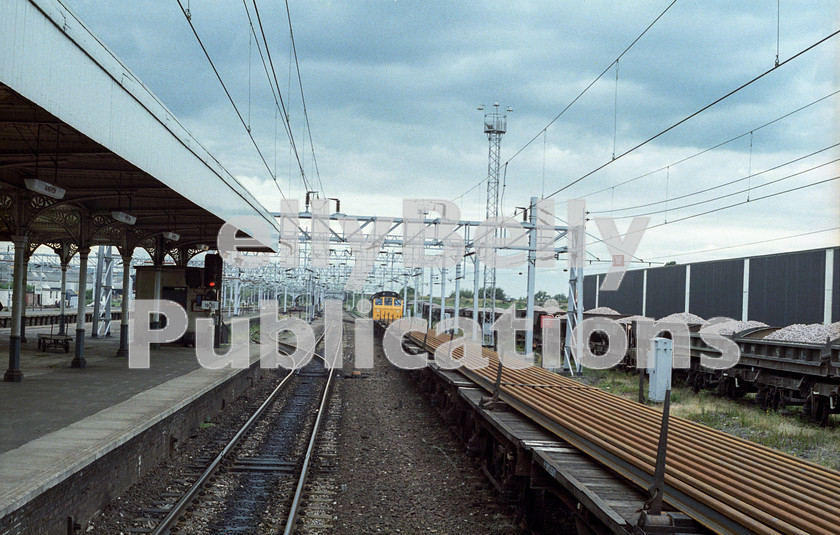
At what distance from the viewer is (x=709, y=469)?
4.71m

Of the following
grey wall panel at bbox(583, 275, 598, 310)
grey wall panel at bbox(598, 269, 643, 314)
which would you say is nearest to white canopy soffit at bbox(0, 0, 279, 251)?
grey wall panel at bbox(598, 269, 643, 314)

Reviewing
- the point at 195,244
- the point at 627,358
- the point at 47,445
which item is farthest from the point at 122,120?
the point at 627,358

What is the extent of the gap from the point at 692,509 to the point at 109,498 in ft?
19.6

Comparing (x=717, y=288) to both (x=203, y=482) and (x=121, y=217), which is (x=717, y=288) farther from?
(x=203, y=482)

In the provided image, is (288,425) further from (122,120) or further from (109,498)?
(122,120)

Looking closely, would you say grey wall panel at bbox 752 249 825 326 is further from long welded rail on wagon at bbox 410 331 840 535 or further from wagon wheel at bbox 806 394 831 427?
long welded rail on wagon at bbox 410 331 840 535

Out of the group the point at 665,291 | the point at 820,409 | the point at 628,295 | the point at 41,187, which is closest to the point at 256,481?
the point at 41,187

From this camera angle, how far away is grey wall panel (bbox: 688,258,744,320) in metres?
26.7

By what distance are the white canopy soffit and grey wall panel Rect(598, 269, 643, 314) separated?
85.1 ft

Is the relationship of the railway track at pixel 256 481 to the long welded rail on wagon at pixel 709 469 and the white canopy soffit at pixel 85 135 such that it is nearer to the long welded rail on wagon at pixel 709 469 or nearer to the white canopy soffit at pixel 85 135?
the long welded rail on wagon at pixel 709 469

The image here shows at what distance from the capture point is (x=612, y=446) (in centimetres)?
539

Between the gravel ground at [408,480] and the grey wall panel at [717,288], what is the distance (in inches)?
696

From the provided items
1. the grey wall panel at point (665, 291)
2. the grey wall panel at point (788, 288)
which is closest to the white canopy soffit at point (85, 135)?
the grey wall panel at point (788, 288)

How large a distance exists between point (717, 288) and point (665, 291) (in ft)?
15.3
